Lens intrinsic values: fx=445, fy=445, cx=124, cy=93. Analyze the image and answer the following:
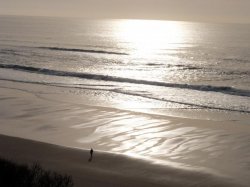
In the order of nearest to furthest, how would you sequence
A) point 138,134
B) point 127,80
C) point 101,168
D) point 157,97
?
point 101,168
point 138,134
point 157,97
point 127,80

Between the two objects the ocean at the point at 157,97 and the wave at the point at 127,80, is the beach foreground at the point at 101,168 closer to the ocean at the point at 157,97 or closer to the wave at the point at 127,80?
the ocean at the point at 157,97

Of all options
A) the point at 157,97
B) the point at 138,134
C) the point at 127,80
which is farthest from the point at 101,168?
the point at 127,80

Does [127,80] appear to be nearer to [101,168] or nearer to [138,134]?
[138,134]

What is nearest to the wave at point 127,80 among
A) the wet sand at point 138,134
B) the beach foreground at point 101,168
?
the wet sand at point 138,134

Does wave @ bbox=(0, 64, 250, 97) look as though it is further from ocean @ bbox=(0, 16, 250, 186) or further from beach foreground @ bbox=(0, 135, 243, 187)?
beach foreground @ bbox=(0, 135, 243, 187)

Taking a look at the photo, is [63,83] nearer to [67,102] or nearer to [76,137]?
[67,102]

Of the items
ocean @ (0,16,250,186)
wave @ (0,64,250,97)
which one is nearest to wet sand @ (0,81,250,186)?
ocean @ (0,16,250,186)
